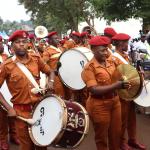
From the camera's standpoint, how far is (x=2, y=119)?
803 cm

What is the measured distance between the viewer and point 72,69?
8961mm

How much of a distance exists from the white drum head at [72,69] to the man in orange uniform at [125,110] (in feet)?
5.05

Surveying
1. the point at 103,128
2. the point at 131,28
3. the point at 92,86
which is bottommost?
the point at 131,28

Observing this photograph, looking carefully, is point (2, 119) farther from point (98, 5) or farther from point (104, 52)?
point (98, 5)

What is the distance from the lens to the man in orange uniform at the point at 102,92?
5.64m

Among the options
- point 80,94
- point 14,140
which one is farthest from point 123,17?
point 14,140

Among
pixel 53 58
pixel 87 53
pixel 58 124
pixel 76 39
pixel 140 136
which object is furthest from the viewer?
pixel 76 39

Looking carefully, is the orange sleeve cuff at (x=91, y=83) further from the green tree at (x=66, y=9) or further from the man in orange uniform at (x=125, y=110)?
the green tree at (x=66, y=9)

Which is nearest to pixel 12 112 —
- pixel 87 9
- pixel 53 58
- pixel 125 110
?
pixel 125 110

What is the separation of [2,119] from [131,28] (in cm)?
2144

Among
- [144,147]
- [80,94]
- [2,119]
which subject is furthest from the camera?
[80,94]

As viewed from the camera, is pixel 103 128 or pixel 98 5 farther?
pixel 98 5

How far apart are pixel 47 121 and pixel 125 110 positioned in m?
1.93

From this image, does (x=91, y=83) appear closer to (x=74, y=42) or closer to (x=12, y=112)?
(x=12, y=112)
